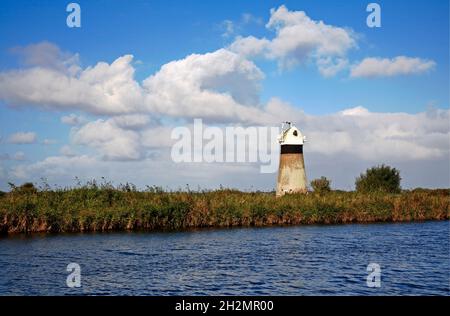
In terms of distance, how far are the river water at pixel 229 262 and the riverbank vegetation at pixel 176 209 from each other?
1.75m

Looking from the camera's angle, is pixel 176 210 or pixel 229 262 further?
pixel 176 210

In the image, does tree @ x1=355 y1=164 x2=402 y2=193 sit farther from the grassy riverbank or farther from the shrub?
the grassy riverbank

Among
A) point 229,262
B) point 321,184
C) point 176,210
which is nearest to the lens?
point 229,262

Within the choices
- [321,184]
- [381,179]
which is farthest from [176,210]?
[381,179]

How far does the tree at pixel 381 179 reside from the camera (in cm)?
4891

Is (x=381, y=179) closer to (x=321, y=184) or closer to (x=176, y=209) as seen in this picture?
(x=321, y=184)

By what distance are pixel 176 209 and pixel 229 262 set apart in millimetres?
10706

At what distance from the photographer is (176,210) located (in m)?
28.9

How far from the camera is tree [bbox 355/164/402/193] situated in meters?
48.9

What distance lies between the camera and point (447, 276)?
16.7 metres

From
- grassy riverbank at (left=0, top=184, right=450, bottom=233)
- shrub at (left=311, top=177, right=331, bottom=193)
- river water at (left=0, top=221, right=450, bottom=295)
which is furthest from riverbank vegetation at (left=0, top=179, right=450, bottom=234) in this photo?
shrub at (left=311, top=177, right=331, bottom=193)

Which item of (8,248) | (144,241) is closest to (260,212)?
(144,241)

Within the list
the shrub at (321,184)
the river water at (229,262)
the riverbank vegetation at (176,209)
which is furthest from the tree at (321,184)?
the river water at (229,262)
